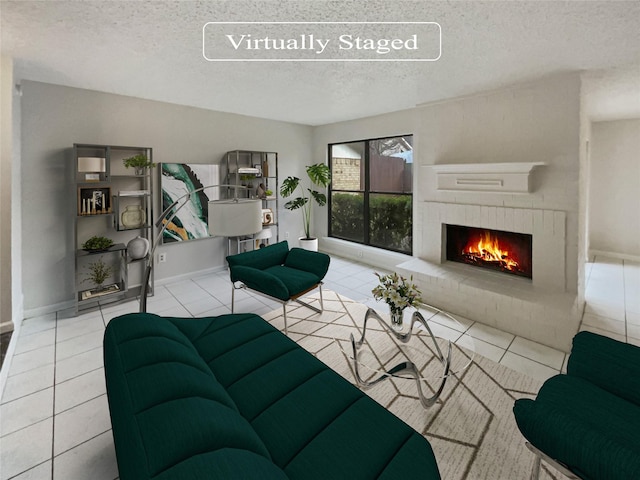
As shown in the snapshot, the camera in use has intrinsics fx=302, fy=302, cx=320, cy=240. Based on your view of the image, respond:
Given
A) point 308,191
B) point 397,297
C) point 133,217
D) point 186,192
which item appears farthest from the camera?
point 308,191

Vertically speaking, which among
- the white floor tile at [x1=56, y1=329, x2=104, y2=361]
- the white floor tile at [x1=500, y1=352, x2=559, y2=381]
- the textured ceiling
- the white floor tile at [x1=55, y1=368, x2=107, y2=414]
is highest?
the textured ceiling

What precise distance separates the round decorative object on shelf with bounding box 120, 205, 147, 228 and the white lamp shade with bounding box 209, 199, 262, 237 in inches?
89.2

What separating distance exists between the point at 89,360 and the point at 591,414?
3407 millimetres

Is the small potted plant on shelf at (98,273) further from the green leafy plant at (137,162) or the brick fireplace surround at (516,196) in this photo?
the brick fireplace surround at (516,196)

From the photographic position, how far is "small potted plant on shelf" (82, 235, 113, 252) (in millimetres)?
3492

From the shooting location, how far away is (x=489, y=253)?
12.4ft

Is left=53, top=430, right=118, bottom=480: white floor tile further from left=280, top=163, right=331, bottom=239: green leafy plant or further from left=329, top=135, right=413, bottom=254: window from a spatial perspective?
left=329, top=135, right=413, bottom=254: window

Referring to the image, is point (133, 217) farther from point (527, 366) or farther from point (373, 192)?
point (527, 366)

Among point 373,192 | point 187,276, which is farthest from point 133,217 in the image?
point 373,192

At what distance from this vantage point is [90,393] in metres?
2.17

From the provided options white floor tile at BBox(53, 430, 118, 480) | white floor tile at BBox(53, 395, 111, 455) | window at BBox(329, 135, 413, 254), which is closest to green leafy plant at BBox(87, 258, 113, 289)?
white floor tile at BBox(53, 395, 111, 455)

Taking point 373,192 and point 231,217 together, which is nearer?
point 231,217

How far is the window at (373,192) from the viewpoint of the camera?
5.05m

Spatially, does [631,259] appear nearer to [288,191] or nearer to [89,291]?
[288,191]
